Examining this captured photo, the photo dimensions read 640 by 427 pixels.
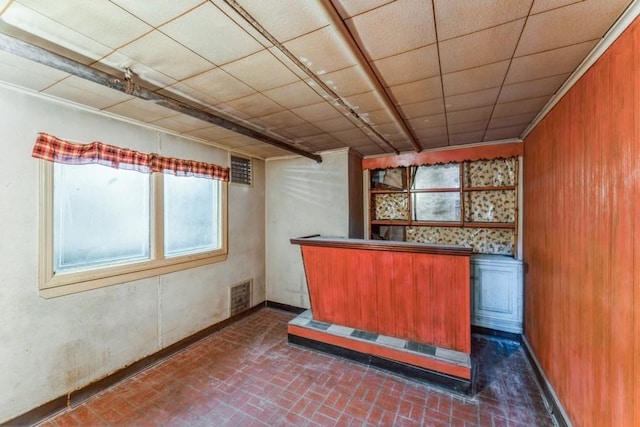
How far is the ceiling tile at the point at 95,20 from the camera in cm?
121

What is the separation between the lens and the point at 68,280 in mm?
2232

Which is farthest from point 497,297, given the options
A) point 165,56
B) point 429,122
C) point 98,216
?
point 98,216

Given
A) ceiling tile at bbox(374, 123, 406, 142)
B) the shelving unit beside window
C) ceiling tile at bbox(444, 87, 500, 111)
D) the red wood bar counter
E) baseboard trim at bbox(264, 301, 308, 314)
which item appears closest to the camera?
ceiling tile at bbox(444, 87, 500, 111)

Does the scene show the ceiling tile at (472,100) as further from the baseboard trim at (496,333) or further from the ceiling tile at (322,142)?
the baseboard trim at (496,333)

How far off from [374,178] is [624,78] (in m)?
3.34

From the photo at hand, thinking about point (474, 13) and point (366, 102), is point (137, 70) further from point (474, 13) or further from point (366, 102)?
point (474, 13)

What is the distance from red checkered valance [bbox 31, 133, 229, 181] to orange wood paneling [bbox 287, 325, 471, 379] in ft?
7.79

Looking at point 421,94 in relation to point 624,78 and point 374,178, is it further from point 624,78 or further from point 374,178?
point 374,178

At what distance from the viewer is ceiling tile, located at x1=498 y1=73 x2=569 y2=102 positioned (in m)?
1.91

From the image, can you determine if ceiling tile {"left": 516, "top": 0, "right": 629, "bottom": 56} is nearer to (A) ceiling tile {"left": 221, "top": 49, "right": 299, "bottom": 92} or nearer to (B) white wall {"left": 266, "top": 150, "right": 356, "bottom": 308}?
(A) ceiling tile {"left": 221, "top": 49, "right": 299, "bottom": 92}

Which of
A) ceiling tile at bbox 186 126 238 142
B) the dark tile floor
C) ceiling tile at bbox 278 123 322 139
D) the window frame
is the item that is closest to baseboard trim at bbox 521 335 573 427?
the dark tile floor

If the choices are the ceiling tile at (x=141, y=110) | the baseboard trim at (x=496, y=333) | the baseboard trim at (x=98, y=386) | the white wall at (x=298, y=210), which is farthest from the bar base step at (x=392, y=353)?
the ceiling tile at (x=141, y=110)

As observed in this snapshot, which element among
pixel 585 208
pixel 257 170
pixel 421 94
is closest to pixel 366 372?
pixel 585 208

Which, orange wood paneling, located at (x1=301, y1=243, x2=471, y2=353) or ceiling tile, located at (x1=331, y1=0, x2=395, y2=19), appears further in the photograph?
orange wood paneling, located at (x1=301, y1=243, x2=471, y2=353)
